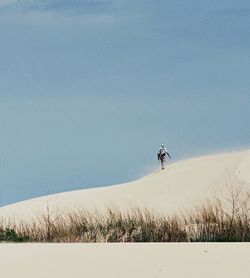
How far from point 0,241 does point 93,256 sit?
4769 millimetres

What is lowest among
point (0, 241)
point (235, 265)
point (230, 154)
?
point (235, 265)

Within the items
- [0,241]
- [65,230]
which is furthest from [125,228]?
[0,241]

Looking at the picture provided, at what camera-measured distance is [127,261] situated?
9.74 m

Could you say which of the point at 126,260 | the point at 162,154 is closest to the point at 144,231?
the point at 126,260

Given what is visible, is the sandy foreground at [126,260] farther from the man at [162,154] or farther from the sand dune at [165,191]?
the man at [162,154]

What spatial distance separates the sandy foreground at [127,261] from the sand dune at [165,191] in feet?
48.8

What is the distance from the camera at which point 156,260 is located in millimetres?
9805

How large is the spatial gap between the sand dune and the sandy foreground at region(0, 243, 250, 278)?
48.8 ft

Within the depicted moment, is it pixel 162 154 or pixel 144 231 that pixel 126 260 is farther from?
pixel 162 154

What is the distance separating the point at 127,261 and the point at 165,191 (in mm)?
19312

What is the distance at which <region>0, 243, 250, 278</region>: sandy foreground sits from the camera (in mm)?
9094

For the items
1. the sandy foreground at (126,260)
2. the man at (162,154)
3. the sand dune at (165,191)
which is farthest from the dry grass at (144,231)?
the man at (162,154)

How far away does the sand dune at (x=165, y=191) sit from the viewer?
27031 mm

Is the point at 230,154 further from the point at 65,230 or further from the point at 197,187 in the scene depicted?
the point at 65,230
